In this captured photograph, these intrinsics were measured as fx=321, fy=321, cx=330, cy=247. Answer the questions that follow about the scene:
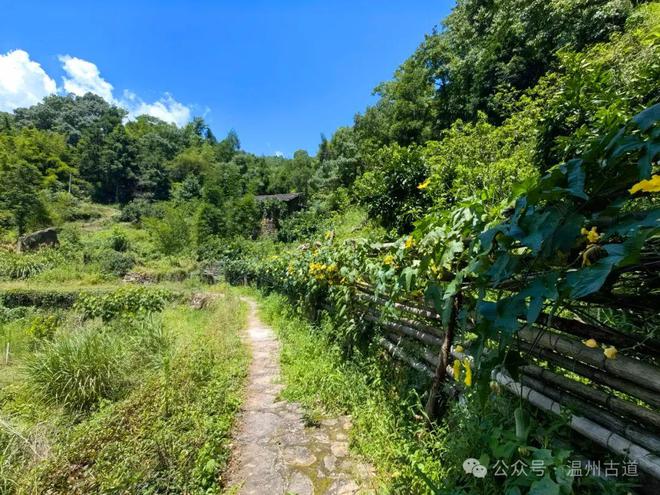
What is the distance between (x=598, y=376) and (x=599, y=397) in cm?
10

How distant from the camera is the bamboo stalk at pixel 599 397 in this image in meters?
1.22

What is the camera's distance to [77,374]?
3.97m

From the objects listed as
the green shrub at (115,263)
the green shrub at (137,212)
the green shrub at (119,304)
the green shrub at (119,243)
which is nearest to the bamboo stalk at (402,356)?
the green shrub at (119,304)

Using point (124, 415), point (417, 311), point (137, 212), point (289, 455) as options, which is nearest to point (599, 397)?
point (417, 311)

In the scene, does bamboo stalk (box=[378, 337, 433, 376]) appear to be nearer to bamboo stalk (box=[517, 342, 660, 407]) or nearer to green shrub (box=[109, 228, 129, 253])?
bamboo stalk (box=[517, 342, 660, 407])

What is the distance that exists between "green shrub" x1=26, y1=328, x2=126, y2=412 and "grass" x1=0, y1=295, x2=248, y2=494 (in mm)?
12

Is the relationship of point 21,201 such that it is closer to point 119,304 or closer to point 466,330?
point 119,304

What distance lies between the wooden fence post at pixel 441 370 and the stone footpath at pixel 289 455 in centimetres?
65

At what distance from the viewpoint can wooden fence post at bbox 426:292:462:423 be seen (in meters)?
2.21

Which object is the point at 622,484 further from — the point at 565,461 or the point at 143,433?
the point at 143,433

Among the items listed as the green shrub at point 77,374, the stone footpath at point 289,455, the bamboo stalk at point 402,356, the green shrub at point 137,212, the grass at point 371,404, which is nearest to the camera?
the grass at point 371,404

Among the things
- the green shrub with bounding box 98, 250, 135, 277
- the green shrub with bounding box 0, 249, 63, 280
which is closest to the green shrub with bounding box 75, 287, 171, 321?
the green shrub with bounding box 98, 250, 135, 277

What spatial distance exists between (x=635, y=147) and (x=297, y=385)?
12.4 ft

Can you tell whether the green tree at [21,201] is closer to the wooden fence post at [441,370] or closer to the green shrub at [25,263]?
the green shrub at [25,263]
